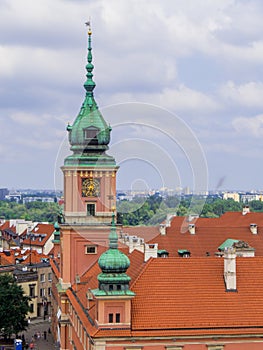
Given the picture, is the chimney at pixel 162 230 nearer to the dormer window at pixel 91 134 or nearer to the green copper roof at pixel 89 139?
the green copper roof at pixel 89 139

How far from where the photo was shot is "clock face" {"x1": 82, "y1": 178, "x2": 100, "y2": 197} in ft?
250

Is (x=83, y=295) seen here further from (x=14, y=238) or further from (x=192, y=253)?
(x=14, y=238)

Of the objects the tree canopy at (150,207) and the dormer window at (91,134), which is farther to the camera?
the dormer window at (91,134)

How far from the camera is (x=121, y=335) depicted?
167ft

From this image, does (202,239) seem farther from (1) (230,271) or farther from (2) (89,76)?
(1) (230,271)

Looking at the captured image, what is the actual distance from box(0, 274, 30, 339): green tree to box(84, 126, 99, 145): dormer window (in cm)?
2255

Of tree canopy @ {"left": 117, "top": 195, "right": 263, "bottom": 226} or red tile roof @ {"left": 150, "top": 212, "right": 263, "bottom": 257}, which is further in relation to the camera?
red tile roof @ {"left": 150, "top": 212, "right": 263, "bottom": 257}

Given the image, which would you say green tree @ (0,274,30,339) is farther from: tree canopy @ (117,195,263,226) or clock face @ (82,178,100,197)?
clock face @ (82,178,100,197)

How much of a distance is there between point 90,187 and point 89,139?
448 cm

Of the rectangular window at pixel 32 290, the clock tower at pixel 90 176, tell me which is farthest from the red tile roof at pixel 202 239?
the rectangular window at pixel 32 290

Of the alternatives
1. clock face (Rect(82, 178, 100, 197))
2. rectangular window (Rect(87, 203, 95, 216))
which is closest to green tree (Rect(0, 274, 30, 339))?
rectangular window (Rect(87, 203, 95, 216))

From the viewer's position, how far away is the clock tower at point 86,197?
75.8m

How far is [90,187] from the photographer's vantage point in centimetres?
7650

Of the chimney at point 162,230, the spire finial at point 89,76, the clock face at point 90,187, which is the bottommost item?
the chimney at point 162,230
